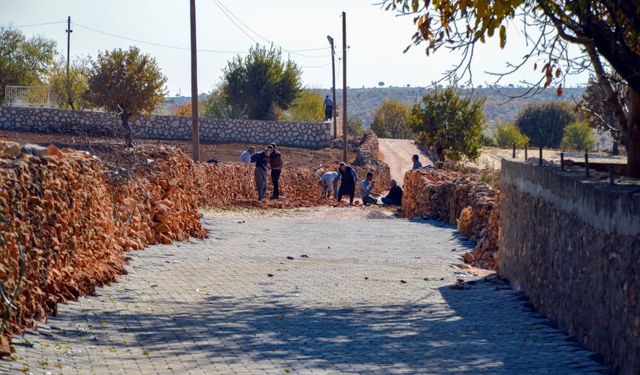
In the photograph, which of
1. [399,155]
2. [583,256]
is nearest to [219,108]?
[399,155]

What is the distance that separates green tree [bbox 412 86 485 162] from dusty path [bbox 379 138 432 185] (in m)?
2.91

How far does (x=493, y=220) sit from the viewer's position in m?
17.2

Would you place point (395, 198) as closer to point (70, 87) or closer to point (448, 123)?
point (448, 123)

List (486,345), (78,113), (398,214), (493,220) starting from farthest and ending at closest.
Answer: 1. (78,113)
2. (398,214)
3. (493,220)
4. (486,345)

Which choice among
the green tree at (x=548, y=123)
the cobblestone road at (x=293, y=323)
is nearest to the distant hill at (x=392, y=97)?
the green tree at (x=548, y=123)

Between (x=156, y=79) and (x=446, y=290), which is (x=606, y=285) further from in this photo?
(x=156, y=79)

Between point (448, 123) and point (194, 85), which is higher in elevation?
point (194, 85)

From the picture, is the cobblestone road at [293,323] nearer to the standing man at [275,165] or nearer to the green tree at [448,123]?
the standing man at [275,165]

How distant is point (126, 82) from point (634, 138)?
1731 inches

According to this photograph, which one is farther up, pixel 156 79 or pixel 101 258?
pixel 156 79

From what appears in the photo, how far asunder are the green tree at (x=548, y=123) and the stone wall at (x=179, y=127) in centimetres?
3305

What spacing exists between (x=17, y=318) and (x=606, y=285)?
4.63 meters

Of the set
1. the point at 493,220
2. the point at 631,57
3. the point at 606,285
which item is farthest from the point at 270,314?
the point at 493,220

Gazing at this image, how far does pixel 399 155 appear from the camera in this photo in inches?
2371
